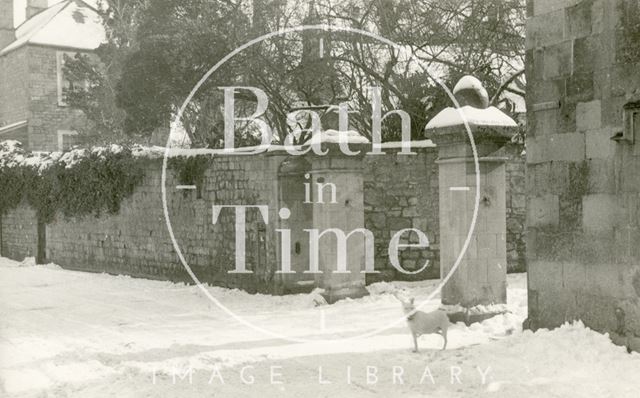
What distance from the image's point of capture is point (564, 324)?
24.3ft

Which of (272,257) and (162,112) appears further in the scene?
(162,112)

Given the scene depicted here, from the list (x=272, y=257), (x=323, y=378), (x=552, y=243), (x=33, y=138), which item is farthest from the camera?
(x=33, y=138)

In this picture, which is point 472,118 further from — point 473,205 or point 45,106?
point 45,106

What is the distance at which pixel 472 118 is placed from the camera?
876 centimetres

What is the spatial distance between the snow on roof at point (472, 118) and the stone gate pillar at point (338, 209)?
7.43 ft

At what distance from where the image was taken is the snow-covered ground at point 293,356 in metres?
6.16

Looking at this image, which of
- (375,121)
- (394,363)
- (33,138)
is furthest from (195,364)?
(33,138)

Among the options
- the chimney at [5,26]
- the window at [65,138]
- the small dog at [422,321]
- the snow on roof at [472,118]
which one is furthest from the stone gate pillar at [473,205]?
the chimney at [5,26]

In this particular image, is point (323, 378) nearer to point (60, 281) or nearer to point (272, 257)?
point (272, 257)

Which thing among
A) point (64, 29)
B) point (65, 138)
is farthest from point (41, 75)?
point (65, 138)

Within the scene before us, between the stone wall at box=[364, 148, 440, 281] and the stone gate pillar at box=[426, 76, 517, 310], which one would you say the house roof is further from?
the stone gate pillar at box=[426, 76, 517, 310]

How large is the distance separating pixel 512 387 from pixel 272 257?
6.79 meters

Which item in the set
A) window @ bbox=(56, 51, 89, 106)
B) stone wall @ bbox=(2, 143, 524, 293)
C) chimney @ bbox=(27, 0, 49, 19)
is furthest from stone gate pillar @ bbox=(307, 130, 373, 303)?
chimney @ bbox=(27, 0, 49, 19)

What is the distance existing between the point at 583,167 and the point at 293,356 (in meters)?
3.37
